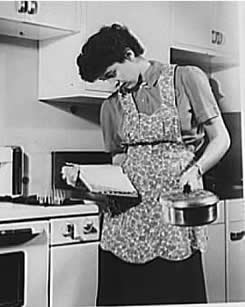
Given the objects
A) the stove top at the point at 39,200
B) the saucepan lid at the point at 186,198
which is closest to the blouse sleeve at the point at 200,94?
the saucepan lid at the point at 186,198

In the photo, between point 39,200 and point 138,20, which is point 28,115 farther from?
point 138,20

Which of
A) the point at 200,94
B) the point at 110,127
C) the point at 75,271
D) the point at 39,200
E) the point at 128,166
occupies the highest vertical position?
the point at 200,94

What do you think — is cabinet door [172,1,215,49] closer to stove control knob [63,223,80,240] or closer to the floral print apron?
the floral print apron

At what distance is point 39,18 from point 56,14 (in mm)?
55

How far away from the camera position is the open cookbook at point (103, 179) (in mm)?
1778

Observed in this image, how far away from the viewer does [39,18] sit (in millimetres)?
1882

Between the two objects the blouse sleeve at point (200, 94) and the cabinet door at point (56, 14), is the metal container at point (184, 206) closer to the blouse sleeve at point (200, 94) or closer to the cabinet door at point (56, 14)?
the blouse sleeve at point (200, 94)

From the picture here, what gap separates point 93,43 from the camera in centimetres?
181

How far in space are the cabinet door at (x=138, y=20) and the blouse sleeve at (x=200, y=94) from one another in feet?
0.29

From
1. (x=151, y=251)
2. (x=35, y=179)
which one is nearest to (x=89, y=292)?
(x=151, y=251)

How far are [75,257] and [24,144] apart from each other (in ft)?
1.26

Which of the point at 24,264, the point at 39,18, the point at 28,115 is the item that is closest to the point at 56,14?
the point at 39,18

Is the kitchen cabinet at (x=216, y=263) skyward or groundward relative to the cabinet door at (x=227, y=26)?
groundward

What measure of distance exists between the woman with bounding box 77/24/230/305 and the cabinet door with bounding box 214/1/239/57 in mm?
176
